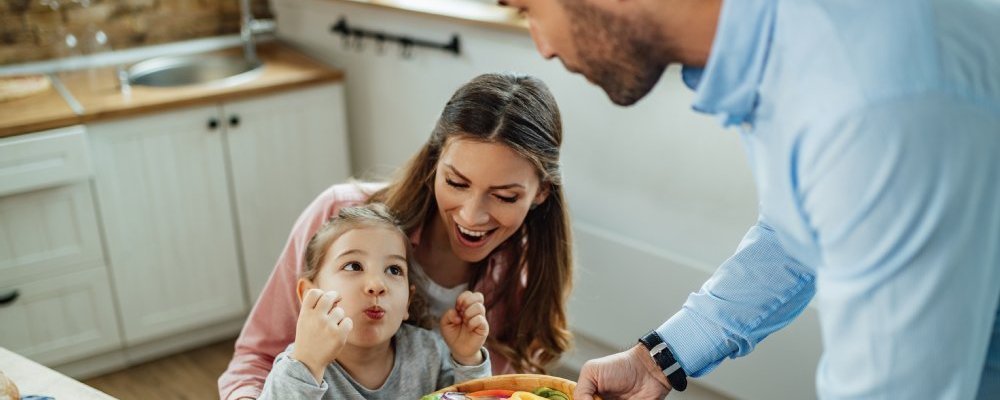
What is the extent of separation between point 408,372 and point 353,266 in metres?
0.20

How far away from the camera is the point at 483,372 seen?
160 centimetres

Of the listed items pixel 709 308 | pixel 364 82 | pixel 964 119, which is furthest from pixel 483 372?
pixel 364 82

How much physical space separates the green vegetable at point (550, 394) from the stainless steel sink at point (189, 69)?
2.18 meters

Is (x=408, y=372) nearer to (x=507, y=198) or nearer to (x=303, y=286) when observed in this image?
(x=303, y=286)

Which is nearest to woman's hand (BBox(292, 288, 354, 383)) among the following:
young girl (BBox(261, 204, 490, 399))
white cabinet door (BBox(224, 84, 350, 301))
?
young girl (BBox(261, 204, 490, 399))

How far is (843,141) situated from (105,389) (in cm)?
277

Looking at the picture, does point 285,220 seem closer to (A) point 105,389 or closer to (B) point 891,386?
(A) point 105,389

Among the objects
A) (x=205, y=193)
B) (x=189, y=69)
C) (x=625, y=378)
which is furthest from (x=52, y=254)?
(x=625, y=378)

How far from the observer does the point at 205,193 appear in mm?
3119

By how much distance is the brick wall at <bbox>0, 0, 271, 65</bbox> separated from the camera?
10.7ft

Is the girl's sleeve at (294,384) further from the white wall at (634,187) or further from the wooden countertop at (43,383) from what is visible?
the white wall at (634,187)

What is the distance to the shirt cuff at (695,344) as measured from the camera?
54.6 inches

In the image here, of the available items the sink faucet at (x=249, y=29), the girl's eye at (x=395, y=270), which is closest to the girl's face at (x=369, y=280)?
the girl's eye at (x=395, y=270)

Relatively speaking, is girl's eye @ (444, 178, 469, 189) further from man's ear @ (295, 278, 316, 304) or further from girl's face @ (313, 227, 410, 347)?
man's ear @ (295, 278, 316, 304)
